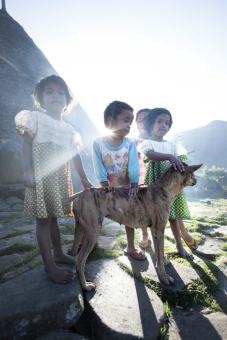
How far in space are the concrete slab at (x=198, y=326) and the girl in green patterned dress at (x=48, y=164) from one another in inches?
44.9

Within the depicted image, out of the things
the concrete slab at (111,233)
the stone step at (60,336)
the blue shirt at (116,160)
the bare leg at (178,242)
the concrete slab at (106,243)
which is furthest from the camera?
the concrete slab at (111,233)

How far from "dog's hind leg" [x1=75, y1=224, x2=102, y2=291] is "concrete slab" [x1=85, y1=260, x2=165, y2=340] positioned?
0.10 metres

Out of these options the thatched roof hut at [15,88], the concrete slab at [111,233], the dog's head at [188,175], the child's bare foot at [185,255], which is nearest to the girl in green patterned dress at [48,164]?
the dog's head at [188,175]

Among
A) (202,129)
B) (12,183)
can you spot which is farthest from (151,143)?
(202,129)

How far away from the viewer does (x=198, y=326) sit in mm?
1502

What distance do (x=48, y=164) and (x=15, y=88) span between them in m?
14.4

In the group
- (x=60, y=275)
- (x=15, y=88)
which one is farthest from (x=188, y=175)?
(x=15, y=88)

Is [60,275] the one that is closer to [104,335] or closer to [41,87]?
[104,335]

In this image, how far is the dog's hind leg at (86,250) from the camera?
183 cm

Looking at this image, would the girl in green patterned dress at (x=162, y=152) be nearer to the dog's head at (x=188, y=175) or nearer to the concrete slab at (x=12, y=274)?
the dog's head at (x=188, y=175)

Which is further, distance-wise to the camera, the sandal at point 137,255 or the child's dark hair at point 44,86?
the sandal at point 137,255

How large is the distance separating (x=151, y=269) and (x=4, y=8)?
25.2 metres

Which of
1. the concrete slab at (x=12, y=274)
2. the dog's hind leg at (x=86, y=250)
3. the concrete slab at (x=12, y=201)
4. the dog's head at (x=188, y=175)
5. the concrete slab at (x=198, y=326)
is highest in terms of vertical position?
the dog's head at (x=188, y=175)

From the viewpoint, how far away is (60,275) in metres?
1.90
